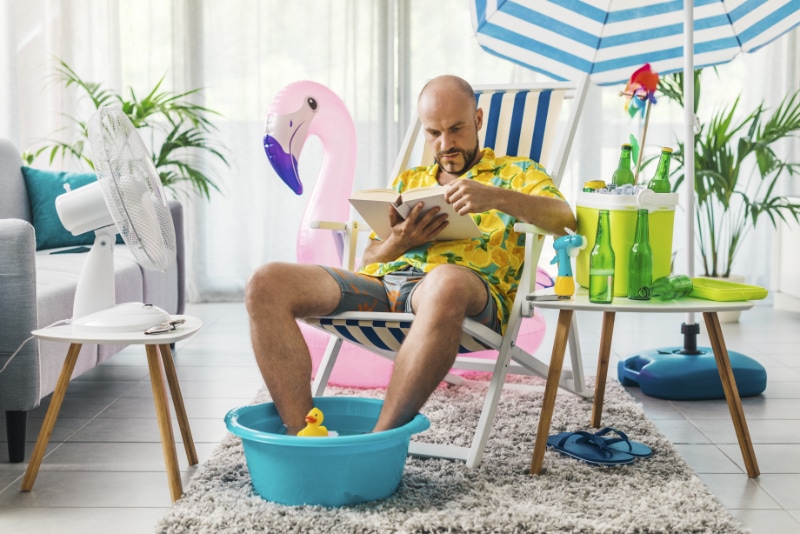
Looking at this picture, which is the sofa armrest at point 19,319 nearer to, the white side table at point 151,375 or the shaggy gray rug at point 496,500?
the white side table at point 151,375

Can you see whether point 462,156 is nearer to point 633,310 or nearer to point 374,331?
point 374,331

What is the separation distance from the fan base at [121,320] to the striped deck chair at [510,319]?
36cm

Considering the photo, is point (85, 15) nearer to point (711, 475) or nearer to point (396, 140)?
point (396, 140)

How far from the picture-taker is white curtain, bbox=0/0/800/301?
4.82 m

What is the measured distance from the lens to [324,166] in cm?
338

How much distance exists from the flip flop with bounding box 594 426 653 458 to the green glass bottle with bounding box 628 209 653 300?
0.37 m

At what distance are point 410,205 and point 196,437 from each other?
0.86 meters

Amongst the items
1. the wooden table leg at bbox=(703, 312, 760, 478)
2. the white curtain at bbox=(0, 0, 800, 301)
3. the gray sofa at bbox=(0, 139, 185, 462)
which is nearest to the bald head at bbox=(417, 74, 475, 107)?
the wooden table leg at bbox=(703, 312, 760, 478)

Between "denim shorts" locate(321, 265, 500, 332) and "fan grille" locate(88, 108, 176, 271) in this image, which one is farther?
"denim shorts" locate(321, 265, 500, 332)

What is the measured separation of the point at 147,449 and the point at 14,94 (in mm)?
2909

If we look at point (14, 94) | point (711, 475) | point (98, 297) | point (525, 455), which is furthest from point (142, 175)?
point (14, 94)

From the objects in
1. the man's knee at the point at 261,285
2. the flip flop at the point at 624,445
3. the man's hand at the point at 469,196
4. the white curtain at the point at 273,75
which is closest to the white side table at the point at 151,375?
the man's knee at the point at 261,285

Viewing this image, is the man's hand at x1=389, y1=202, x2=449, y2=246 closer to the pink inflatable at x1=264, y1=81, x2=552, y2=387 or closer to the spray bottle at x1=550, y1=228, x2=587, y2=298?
the spray bottle at x1=550, y1=228, x2=587, y2=298

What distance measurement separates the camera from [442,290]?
1.97 meters
